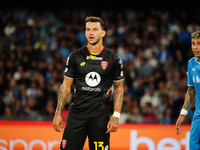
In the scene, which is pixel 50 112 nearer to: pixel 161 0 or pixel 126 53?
pixel 126 53

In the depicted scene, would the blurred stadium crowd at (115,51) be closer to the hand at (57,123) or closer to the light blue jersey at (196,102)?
the light blue jersey at (196,102)

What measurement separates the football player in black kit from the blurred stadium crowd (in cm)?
332

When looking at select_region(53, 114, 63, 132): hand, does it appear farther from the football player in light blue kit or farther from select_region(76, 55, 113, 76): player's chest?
the football player in light blue kit

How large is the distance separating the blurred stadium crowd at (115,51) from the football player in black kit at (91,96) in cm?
332

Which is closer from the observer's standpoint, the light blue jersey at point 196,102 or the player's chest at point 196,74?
the light blue jersey at point 196,102

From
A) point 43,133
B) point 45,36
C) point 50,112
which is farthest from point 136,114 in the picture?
point 45,36

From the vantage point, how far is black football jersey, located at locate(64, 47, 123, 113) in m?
4.42

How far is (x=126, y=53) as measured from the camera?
11797 mm

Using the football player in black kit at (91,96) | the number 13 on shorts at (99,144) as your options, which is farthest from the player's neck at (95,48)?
the number 13 on shorts at (99,144)

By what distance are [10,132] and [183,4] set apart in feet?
35.1

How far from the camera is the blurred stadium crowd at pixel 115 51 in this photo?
9.75m

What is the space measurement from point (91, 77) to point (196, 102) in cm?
142

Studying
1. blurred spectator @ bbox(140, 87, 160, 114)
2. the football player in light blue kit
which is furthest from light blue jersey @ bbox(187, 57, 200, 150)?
blurred spectator @ bbox(140, 87, 160, 114)

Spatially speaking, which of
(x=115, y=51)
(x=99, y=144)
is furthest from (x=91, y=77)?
(x=115, y=51)
